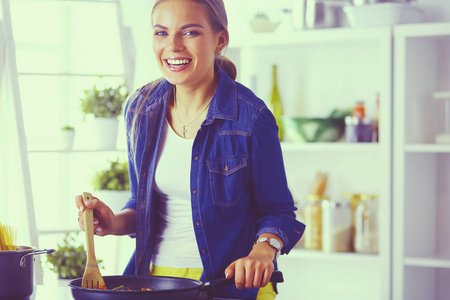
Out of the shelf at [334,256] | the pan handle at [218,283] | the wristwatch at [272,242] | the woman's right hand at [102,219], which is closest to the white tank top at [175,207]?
the woman's right hand at [102,219]

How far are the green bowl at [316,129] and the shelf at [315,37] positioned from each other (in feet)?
1.22

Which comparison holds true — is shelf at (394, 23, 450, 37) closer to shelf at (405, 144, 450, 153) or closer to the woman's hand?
shelf at (405, 144, 450, 153)

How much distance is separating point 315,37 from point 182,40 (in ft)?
5.52

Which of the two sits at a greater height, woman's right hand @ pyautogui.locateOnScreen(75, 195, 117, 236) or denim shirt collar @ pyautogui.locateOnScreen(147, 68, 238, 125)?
denim shirt collar @ pyautogui.locateOnScreen(147, 68, 238, 125)

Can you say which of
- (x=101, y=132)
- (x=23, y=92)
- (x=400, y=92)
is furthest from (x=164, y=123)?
(x=23, y=92)

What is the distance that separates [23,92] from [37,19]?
39 centimetres

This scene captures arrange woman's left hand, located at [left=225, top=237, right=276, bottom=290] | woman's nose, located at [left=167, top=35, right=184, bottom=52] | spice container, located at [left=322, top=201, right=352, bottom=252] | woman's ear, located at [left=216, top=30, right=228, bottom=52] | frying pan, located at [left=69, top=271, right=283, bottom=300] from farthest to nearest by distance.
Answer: spice container, located at [left=322, top=201, right=352, bottom=252] → woman's ear, located at [left=216, top=30, right=228, bottom=52] → woman's nose, located at [left=167, top=35, right=184, bottom=52] → woman's left hand, located at [left=225, top=237, right=276, bottom=290] → frying pan, located at [left=69, top=271, right=283, bottom=300]

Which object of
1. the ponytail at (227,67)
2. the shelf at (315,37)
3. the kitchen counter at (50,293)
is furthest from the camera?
the shelf at (315,37)

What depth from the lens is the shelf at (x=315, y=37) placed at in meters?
2.99

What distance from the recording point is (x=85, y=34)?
353 cm

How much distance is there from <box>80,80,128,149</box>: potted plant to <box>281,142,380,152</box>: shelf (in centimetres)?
82

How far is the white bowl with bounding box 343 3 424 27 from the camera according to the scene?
297 cm

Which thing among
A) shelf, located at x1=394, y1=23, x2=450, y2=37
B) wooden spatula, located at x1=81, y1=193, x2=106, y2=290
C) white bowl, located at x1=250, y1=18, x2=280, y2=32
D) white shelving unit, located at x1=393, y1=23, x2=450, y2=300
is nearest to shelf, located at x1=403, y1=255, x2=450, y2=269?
white shelving unit, located at x1=393, y1=23, x2=450, y2=300

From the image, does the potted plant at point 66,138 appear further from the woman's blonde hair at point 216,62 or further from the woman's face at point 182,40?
the woman's face at point 182,40
